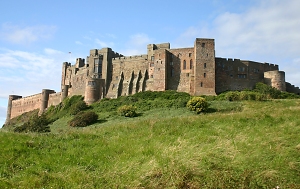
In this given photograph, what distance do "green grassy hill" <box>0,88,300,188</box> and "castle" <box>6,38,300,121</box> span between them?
33.6 metres

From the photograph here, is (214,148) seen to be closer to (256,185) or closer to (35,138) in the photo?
(256,185)

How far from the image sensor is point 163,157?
967 centimetres

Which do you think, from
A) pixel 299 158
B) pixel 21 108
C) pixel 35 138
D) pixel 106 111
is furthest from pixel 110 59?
pixel 299 158

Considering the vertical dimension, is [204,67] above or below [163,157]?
above

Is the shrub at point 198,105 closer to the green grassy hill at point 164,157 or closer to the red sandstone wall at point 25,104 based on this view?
the green grassy hill at point 164,157

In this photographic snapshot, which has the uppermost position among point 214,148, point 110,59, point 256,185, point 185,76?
point 110,59

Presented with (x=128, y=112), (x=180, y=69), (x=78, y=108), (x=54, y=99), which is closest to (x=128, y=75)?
(x=180, y=69)

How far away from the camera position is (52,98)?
66500 millimetres

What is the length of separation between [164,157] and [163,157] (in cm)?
3

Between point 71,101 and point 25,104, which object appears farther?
point 25,104

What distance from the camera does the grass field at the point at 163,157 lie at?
8219 mm

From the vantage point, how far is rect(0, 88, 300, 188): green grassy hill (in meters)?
8.22

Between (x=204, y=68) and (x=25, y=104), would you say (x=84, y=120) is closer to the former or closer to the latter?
(x=204, y=68)

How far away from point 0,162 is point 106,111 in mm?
35280
